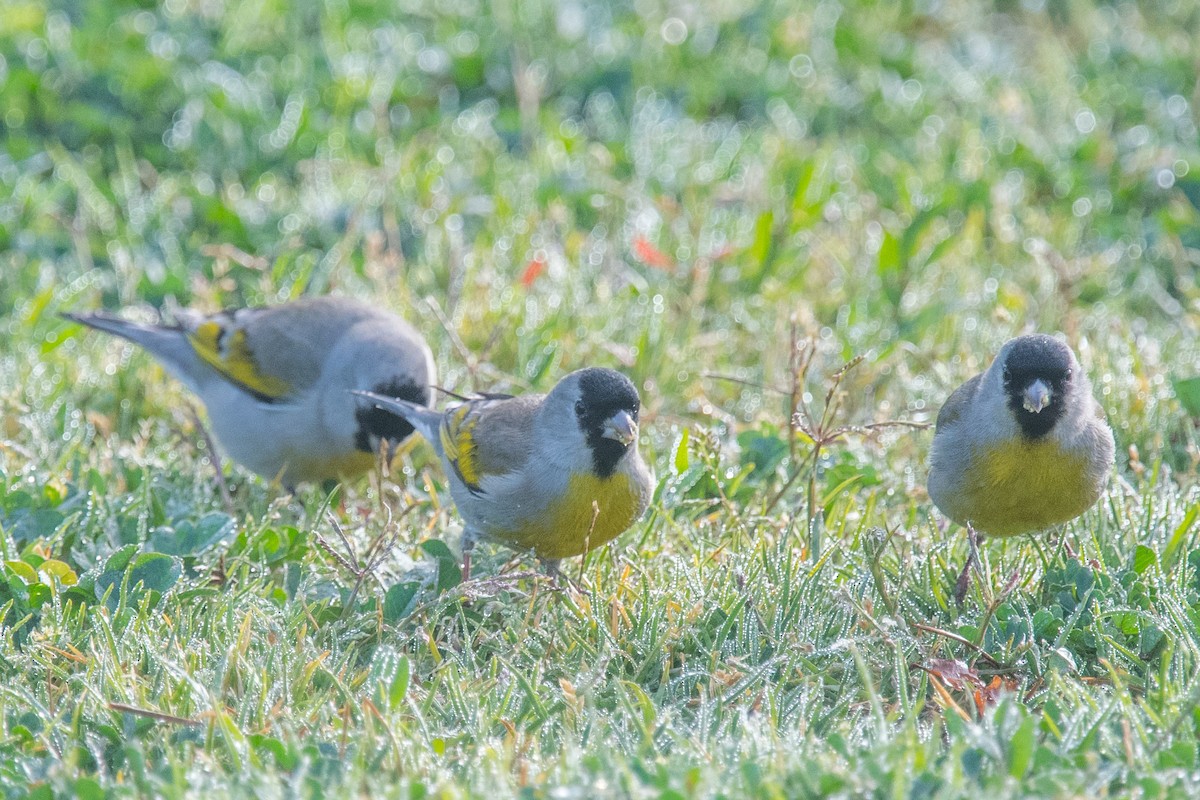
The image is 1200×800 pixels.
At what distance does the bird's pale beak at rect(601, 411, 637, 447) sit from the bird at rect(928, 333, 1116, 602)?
3.14 ft

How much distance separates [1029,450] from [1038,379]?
0.70 ft

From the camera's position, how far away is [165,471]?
18.1 ft

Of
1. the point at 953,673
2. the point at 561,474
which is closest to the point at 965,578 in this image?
the point at 953,673

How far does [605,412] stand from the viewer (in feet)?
15.0

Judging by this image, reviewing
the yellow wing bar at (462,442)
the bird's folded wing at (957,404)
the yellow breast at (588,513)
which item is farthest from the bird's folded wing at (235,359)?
the bird's folded wing at (957,404)

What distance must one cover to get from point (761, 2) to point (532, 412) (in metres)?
5.28

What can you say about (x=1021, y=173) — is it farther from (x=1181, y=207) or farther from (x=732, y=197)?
(x=732, y=197)

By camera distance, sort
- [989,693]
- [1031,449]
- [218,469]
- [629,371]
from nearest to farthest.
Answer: [989,693] < [1031,449] < [218,469] < [629,371]

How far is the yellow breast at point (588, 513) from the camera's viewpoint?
4.61 metres

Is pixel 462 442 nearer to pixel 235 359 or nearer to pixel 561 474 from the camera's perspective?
pixel 561 474

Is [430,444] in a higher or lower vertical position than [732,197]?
lower

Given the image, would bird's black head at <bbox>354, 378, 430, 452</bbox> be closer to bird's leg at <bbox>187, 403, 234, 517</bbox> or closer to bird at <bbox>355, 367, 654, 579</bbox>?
bird's leg at <bbox>187, 403, 234, 517</bbox>

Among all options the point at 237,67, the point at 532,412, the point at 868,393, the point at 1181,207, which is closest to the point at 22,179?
the point at 237,67

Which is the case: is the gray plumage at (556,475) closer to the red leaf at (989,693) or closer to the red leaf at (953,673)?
the red leaf at (953,673)
